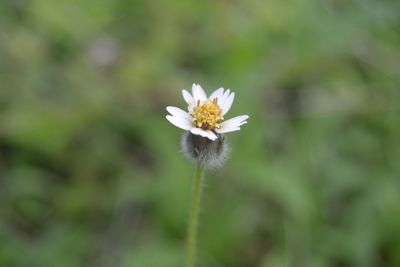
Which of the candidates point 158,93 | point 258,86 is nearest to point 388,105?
point 258,86

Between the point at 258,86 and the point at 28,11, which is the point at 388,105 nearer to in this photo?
the point at 258,86

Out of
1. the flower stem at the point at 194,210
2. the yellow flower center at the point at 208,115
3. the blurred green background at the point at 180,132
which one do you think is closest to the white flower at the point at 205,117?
the yellow flower center at the point at 208,115

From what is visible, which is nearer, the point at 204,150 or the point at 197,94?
the point at 204,150

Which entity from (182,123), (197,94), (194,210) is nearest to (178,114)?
(182,123)

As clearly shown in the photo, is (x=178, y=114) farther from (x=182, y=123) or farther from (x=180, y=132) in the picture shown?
(x=180, y=132)

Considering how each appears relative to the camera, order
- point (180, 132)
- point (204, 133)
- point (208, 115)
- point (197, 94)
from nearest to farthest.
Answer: point (204, 133), point (208, 115), point (197, 94), point (180, 132)

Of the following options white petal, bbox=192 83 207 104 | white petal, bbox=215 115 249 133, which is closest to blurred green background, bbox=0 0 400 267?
white petal, bbox=192 83 207 104

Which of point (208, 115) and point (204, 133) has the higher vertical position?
point (208, 115)
